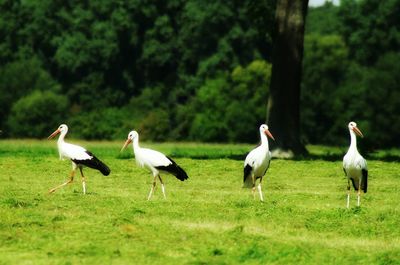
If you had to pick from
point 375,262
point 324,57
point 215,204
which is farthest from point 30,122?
point 375,262

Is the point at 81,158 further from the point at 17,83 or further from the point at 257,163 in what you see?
the point at 17,83

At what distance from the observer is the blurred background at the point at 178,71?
270 ft

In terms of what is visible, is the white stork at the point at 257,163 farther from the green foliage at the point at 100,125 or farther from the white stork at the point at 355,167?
the green foliage at the point at 100,125

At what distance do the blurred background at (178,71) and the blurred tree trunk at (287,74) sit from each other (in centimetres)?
3752

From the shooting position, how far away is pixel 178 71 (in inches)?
3708

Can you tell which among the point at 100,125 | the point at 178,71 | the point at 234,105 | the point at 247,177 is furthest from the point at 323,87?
the point at 247,177

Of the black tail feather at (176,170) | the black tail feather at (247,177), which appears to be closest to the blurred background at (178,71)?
the black tail feather at (247,177)

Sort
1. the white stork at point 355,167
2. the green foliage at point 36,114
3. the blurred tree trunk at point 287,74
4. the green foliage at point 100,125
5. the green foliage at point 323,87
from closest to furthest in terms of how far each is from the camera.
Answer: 1. the white stork at point 355,167
2. the blurred tree trunk at point 287,74
3. the green foliage at point 36,114
4. the green foliage at point 323,87
5. the green foliage at point 100,125

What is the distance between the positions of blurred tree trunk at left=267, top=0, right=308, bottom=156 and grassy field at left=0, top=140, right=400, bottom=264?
10.3 m

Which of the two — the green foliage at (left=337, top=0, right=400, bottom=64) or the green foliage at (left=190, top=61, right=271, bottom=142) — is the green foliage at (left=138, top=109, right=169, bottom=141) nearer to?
the green foliage at (left=190, top=61, right=271, bottom=142)

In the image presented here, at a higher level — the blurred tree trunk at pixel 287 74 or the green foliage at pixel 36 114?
the blurred tree trunk at pixel 287 74

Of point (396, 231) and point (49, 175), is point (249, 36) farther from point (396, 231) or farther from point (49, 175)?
point (396, 231)

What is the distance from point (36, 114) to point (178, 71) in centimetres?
1696

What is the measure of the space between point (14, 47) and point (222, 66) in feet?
64.5
